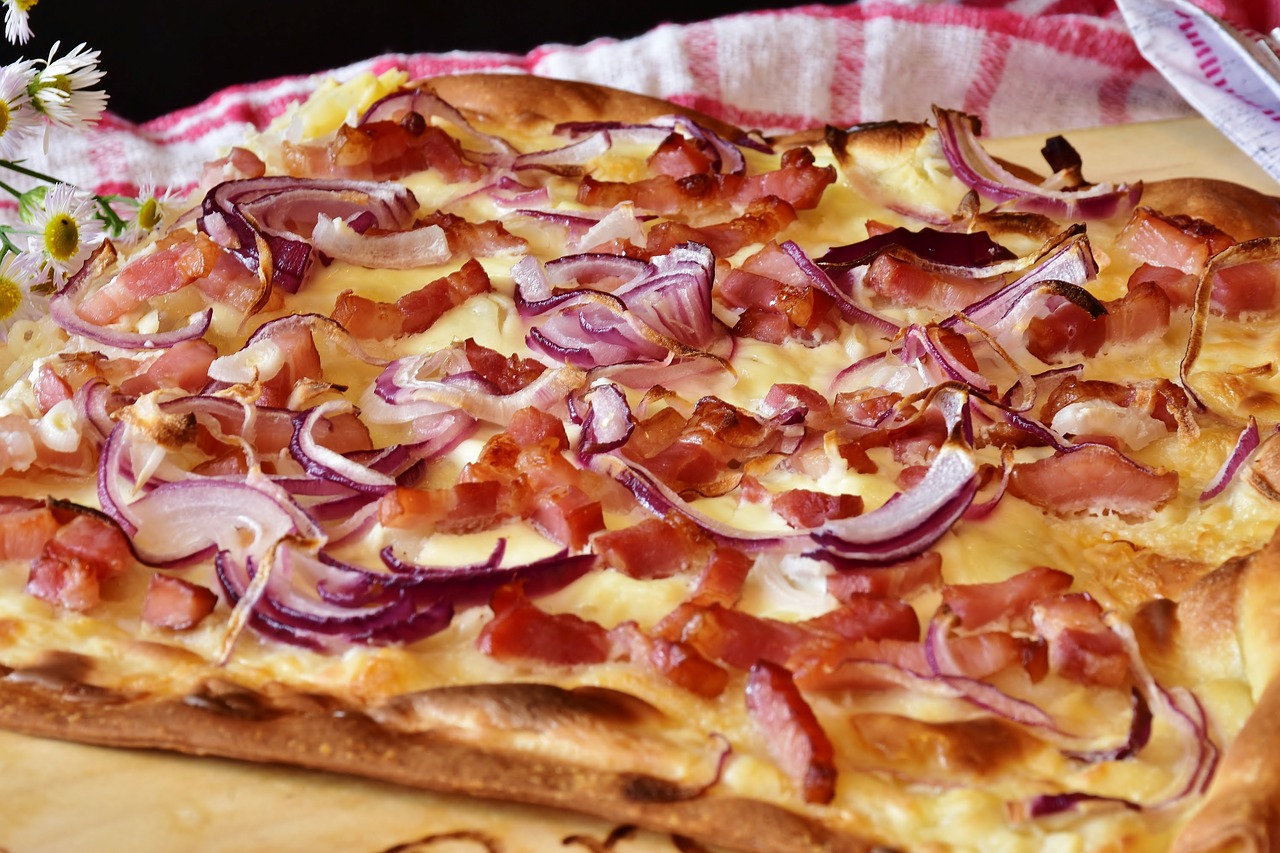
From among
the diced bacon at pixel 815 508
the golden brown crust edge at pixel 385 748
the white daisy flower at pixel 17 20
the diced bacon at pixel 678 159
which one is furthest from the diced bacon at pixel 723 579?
the white daisy flower at pixel 17 20

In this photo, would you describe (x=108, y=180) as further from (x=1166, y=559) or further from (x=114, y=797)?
(x=1166, y=559)

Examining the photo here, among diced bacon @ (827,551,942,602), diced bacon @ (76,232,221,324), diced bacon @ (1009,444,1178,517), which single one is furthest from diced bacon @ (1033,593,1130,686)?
diced bacon @ (76,232,221,324)

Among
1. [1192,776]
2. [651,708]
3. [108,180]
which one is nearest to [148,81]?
[108,180]

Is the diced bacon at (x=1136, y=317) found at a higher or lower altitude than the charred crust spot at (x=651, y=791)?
higher

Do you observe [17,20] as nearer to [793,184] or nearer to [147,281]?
[147,281]

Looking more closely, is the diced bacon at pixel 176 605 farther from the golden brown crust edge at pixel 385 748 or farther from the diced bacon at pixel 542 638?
the diced bacon at pixel 542 638
